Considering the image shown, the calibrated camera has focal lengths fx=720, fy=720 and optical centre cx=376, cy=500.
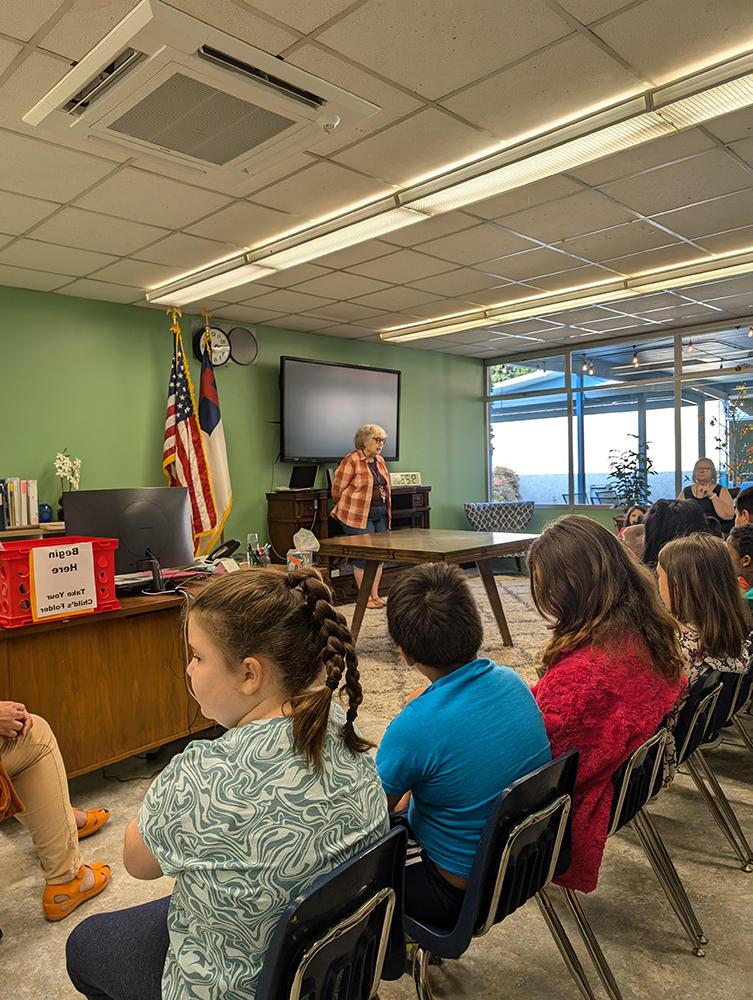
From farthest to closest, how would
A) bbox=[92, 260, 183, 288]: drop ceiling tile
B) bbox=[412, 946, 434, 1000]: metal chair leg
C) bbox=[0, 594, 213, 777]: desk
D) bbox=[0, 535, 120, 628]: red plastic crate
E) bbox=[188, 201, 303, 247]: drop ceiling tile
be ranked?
bbox=[92, 260, 183, 288]: drop ceiling tile, bbox=[188, 201, 303, 247]: drop ceiling tile, bbox=[0, 594, 213, 777]: desk, bbox=[0, 535, 120, 628]: red plastic crate, bbox=[412, 946, 434, 1000]: metal chair leg

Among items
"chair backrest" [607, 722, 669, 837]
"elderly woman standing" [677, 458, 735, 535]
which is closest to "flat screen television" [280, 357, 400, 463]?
"elderly woman standing" [677, 458, 735, 535]

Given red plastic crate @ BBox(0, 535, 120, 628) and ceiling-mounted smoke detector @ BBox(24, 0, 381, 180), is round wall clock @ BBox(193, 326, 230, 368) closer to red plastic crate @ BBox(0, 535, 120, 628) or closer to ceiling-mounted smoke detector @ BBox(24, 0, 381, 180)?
ceiling-mounted smoke detector @ BBox(24, 0, 381, 180)

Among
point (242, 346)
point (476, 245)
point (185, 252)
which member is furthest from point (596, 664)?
point (242, 346)

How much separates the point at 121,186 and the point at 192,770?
3.27m

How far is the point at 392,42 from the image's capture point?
246 centimetres

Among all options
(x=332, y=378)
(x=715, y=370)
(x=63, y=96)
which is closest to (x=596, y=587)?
(x=63, y=96)

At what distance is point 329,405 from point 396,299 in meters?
1.51

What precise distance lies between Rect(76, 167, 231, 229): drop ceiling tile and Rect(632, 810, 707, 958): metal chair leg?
333cm

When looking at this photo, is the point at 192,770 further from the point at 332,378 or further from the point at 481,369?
the point at 481,369

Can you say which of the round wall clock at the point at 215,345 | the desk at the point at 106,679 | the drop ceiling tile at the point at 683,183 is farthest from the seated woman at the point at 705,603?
the round wall clock at the point at 215,345

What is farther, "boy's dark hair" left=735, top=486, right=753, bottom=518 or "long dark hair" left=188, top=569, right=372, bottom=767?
"boy's dark hair" left=735, top=486, right=753, bottom=518

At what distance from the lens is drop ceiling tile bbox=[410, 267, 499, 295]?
5.36 m

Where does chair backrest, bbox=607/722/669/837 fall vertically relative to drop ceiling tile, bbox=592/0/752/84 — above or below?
below

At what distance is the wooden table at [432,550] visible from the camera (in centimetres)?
449
